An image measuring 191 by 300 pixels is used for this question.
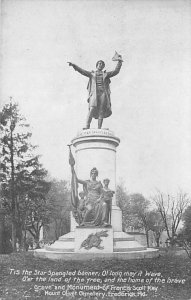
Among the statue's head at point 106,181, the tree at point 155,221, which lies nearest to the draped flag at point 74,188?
the statue's head at point 106,181

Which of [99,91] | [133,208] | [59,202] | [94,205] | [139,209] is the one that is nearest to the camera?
[94,205]

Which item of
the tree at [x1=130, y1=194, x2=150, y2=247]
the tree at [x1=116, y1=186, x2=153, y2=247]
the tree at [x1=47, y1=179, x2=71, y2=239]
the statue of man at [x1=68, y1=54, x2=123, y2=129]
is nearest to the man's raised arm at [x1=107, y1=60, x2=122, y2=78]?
the statue of man at [x1=68, y1=54, x2=123, y2=129]

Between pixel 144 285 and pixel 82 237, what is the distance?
2234mm

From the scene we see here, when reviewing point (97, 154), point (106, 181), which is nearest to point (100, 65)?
point (97, 154)

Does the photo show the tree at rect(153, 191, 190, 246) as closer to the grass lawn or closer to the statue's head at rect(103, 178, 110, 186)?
the statue's head at rect(103, 178, 110, 186)

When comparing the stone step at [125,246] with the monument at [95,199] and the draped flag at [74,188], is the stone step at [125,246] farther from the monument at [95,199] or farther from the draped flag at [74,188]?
the draped flag at [74,188]

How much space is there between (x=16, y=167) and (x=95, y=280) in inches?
377

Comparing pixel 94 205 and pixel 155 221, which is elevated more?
pixel 155 221

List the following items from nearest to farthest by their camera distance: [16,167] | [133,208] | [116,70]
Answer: [116,70] < [16,167] < [133,208]

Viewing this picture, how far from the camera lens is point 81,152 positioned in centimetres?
1088

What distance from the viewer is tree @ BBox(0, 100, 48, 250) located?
15664mm

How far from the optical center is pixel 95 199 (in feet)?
31.8

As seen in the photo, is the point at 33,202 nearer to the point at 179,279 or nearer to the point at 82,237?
the point at 82,237

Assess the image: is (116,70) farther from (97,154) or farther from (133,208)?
(133,208)
